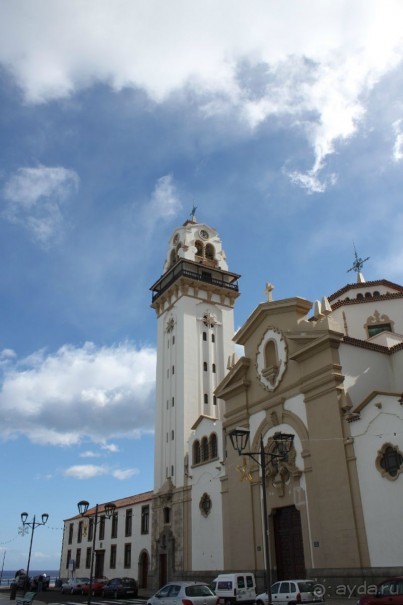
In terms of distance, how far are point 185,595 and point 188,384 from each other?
23631 millimetres

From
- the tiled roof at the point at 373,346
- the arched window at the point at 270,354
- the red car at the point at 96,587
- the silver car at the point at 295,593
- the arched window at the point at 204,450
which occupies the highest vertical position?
the arched window at the point at 270,354

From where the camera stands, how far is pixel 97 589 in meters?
39.9

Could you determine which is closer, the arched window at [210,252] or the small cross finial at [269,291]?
the small cross finial at [269,291]

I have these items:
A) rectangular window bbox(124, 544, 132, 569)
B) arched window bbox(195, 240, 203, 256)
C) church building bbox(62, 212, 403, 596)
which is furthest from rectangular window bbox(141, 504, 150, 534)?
arched window bbox(195, 240, 203, 256)

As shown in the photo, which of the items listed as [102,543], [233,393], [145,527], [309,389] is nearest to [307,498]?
[309,389]

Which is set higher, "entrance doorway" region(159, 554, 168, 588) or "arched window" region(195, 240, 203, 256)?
"arched window" region(195, 240, 203, 256)

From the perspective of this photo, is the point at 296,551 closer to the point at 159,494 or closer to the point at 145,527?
the point at 159,494

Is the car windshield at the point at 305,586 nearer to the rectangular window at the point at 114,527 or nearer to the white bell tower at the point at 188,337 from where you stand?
the white bell tower at the point at 188,337

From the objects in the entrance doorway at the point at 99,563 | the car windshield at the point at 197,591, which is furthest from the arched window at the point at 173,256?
the car windshield at the point at 197,591

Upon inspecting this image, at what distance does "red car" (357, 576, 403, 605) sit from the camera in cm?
1479

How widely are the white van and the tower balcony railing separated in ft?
88.6

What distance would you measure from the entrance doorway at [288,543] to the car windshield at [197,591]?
25.8 ft

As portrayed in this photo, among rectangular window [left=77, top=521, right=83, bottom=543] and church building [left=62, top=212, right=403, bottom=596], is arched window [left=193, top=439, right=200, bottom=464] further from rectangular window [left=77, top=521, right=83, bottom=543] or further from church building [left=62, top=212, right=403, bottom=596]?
rectangular window [left=77, top=521, right=83, bottom=543]

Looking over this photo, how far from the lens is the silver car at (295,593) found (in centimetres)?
1811
